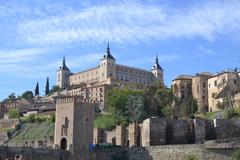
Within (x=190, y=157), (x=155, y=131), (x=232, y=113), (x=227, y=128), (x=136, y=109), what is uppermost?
(x=136, y=109)

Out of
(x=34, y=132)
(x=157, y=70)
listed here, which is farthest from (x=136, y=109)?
(x=157, y=70)

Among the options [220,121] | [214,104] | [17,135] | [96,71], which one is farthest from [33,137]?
[96,71]

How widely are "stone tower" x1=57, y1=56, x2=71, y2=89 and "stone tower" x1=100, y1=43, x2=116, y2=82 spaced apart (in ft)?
77.7

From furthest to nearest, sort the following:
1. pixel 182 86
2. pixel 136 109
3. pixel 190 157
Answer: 1. pixel 182 86
2. pixel 136 109
3. pixel 190 157

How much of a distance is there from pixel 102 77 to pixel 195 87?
53.6m

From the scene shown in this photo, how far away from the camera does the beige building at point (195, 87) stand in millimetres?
96000

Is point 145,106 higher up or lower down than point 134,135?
higher up

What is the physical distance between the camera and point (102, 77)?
147250mm

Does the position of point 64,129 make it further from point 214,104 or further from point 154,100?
point 214,104

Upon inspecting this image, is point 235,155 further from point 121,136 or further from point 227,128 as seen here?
point 121,136

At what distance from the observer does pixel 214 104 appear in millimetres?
90938

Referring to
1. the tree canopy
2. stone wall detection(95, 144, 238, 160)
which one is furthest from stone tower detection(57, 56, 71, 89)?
stone wall detection(95, 144, 238, 160)

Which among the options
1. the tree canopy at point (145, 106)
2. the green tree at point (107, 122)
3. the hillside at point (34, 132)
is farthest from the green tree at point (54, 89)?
the green tree at point (107, 122)

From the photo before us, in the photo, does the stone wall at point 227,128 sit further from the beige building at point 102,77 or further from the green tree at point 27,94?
the green tree at point 27,94
